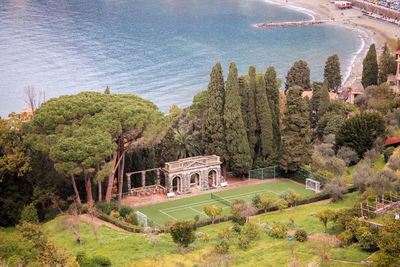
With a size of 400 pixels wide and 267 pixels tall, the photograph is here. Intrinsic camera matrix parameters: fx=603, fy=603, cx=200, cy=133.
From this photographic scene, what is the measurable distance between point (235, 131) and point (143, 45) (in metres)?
89.9

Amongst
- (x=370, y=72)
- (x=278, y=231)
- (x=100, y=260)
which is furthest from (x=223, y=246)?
(x=370, y=72)

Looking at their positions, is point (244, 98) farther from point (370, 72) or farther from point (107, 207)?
point (370, 72)

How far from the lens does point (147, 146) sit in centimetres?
5294

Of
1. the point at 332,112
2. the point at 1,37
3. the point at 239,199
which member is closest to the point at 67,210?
the point at 239,199

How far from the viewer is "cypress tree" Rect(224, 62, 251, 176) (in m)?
56.7

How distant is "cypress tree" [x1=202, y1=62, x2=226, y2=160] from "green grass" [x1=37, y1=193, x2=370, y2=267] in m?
10.8

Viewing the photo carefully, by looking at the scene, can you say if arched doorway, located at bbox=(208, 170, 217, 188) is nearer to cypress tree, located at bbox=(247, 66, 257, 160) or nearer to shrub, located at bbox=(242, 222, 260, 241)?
cypress tree, located at bbox=(247, 66, 257, 160)

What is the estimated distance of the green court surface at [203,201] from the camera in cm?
5075

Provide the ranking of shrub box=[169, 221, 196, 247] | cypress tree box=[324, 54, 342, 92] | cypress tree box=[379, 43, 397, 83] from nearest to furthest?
1. shrub box=[169, 221, 196, 247]
2. cypress tree box=[379, 43, 397, 83]
3. cypress tree box=[324, 54, 342, 92]

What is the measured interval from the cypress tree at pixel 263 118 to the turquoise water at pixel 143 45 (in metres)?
42.0

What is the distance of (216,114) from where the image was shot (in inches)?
2248

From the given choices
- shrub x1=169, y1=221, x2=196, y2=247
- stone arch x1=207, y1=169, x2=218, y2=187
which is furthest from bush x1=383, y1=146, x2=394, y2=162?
shrub x1=169, y1=221, x2=196, y2=247

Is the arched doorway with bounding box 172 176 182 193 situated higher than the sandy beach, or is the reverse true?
the sandy beach

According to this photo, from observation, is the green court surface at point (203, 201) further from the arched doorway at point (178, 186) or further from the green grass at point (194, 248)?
the green grass at point (194, 248)
